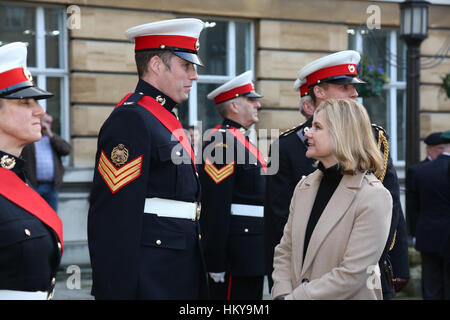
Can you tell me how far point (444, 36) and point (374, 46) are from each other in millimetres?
1209

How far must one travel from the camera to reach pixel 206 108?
10516mm

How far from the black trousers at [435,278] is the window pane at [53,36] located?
529 cm

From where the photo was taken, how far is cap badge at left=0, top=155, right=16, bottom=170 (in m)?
2.93

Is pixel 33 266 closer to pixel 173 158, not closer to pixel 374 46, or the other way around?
pixel 173 158

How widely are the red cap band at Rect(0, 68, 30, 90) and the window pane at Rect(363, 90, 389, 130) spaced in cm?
921

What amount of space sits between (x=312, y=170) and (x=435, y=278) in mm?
3688

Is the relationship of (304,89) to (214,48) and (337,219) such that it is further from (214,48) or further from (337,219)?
(214,48)

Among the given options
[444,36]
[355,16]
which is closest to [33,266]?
[355,16]

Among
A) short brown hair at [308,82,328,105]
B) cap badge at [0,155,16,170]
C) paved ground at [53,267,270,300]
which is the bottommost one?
paved ground at [53,267,270,300]

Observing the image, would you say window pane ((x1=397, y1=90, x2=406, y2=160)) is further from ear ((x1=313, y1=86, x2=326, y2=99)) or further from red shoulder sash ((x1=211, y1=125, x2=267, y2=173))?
ear ((x1=313, y1=86, x2=326, y2=99))

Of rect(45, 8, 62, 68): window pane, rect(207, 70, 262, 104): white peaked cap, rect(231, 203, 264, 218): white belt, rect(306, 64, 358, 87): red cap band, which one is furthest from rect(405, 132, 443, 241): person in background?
rect(45, 8, 62, 68): window pane

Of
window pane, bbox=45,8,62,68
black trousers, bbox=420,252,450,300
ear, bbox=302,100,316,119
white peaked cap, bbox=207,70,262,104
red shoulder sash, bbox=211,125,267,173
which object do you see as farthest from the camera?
window pane, bbox=45,8,62,68

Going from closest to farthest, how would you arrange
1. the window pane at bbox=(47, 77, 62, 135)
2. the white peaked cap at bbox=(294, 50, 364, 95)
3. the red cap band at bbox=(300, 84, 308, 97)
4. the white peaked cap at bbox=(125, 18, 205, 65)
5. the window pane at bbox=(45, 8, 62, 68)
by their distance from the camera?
the white peaked cap at bbox=(125, 18, 205, 65)
the white peaked cap at bbox=(294, 50, 364, 95)
the red cap band at bbox=(300, 84, 308, 97)
the window pane at bbox=(45, 8, 62, 68)
the window pane at bbox=(47, 77, 62, 135)

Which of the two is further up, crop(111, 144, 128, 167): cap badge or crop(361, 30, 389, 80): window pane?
crop(361, 30, 389, 80): window pane
